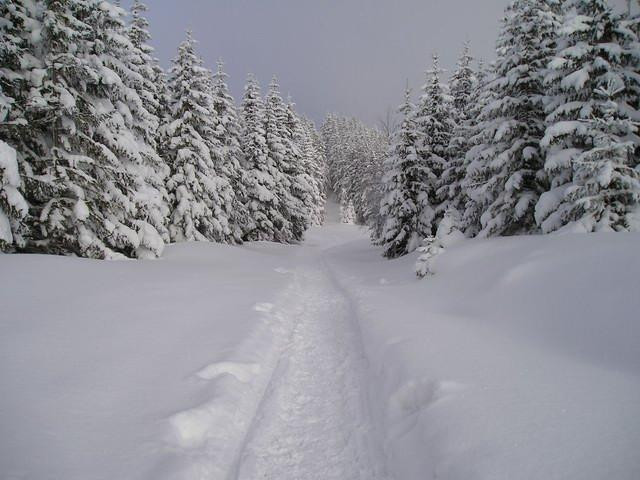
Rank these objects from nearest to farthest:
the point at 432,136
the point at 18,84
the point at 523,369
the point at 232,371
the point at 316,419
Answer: the point at 523,369 → the point at 316,419 → the point at 232,371 → the point at 18,84 → the point at 432,136

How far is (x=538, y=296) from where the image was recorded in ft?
23.0

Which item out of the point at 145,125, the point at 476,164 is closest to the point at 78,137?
the point at 145,125

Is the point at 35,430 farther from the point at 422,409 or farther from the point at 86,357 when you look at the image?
the point at 422,409

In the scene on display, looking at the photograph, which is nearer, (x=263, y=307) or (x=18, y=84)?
(x=263, y=307)

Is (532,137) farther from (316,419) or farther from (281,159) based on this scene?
(281,159)

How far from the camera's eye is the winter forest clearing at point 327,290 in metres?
3.73

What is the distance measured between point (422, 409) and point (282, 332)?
4.39 meters

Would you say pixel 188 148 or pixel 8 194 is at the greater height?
pixel 188 148

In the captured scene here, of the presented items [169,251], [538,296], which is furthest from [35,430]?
[169,251]

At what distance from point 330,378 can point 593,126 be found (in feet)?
35.7

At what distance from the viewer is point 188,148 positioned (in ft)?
61.4

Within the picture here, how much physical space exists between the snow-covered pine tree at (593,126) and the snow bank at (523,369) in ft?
6.32

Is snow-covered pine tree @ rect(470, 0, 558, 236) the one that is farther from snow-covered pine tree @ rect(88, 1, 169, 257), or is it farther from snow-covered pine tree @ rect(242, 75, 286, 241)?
snow-covered pine tree @ rect(242, 75, 286, 241)

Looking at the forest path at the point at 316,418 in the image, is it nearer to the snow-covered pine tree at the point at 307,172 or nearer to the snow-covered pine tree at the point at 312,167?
the snow-covered pine tree at the point at 307,172
